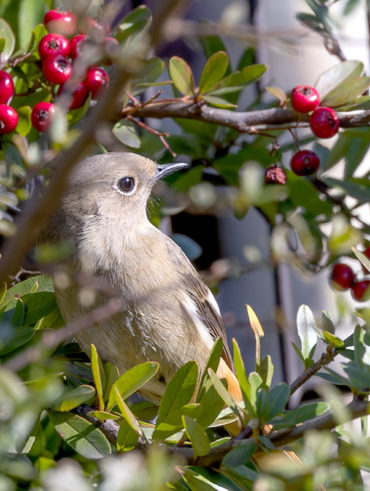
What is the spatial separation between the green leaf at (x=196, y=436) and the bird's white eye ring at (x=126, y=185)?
4.38 feet

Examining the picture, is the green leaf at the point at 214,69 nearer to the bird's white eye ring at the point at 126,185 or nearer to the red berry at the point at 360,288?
the bird's white eye ring at the point at 126,185

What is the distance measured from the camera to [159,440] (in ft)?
5.33

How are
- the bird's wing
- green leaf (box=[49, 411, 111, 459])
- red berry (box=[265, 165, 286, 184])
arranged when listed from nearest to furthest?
green leaf (box=[49, 411, 111, 459]) → red berry (box=[265, 165, 286, 184]) → the bird's wing

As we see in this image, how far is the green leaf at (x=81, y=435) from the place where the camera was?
1.66 metres

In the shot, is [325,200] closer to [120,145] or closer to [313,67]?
[120,145]

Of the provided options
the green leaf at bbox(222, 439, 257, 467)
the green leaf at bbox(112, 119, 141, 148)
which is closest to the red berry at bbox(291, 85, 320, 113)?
the green leaf at bbox(112, 119, 141, 148)

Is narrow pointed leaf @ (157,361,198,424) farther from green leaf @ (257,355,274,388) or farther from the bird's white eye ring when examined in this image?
the bird's white eye ring

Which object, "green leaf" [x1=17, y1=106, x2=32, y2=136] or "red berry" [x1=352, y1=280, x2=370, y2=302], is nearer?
"green leaf" [x1=17, y1=106, x2=32, y2=136]

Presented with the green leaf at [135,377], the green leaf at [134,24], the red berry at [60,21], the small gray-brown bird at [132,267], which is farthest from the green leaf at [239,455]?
the green leaf at [134,24]

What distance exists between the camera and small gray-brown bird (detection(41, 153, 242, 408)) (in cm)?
234

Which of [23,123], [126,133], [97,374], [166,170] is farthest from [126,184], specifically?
[97,374]

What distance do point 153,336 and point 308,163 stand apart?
79cm

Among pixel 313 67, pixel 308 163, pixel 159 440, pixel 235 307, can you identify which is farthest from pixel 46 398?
pixel 313 67

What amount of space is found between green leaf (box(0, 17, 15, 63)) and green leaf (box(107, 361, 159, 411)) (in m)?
1.16
